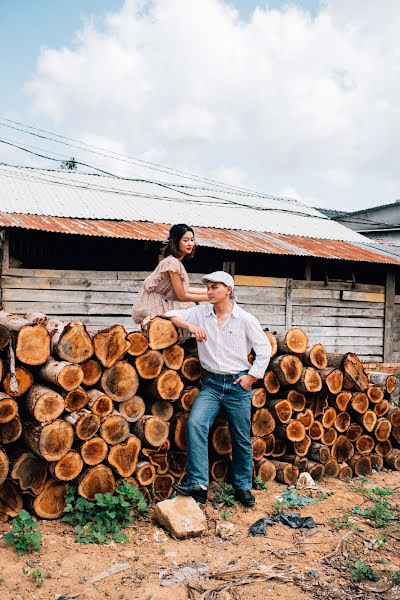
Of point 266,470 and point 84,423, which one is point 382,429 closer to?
point 266,470

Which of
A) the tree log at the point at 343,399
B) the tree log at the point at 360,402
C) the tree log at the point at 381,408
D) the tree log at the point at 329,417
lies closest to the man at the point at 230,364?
the tree log at the point at 329,417

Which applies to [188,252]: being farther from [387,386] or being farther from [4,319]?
[387,386]

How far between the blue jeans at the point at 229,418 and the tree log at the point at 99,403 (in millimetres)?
671

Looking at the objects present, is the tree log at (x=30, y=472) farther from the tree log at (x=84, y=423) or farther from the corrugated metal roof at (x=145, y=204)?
the corrugated metal roof at (x=145, y=204)

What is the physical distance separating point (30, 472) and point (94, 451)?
0.51 meters

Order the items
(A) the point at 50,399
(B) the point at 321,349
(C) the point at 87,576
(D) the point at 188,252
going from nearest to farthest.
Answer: (C) the point at 87,576
(A) the point at 50,399
(D) the point at 188,252
(B) the point at 321,349

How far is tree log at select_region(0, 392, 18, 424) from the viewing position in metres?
3.68

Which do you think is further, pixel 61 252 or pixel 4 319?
pixel 61 252

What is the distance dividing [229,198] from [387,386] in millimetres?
9799

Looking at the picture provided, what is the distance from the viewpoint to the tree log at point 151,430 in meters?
4.28

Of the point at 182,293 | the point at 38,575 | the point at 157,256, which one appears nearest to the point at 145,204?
the point at 157,256

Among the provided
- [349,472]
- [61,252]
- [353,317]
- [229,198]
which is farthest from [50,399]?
[229,198]

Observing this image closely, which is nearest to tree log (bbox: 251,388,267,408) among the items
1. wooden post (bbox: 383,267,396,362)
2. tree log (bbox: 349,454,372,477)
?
tree log (bbox: 349,454,372,477)

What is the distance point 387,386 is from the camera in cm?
562
